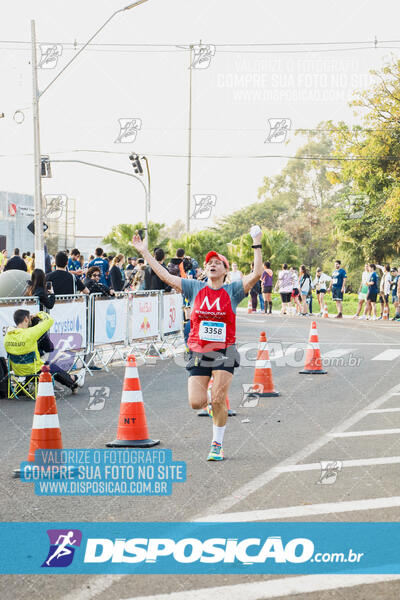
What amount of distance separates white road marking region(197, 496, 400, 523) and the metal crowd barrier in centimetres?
717

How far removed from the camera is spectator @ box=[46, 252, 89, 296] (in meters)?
14.1

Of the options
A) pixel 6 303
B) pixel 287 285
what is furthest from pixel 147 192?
pixel 6 303

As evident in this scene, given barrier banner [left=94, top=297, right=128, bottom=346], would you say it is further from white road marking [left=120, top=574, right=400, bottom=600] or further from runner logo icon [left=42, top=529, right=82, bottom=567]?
white road marking [left=120, top=574, right=400, bottom=600]

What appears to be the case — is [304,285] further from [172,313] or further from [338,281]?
[172,313]

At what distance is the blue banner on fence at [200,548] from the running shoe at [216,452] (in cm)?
208

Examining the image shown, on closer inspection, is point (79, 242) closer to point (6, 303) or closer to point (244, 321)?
point (244, 321)

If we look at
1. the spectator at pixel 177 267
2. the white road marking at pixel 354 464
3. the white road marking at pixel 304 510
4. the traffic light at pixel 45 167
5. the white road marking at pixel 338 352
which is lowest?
the white road marking at pixel 338 352

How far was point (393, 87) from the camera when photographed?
40.6 metres

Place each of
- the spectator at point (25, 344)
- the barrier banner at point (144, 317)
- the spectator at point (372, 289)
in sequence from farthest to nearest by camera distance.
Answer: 1. the spectator at point (372, 289)
2. the barrier banner at point (144, 317)
3. the spectator at point (25, 344)

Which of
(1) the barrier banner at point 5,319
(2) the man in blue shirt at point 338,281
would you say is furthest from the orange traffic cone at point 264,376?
(2) the man in blue shirt at point 338,281

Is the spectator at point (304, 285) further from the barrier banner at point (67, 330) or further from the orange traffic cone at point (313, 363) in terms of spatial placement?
the barrier banner at point (67, 330)

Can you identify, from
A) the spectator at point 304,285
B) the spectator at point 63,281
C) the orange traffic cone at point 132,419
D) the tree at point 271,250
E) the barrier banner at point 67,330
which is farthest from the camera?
the tree at point 271,250

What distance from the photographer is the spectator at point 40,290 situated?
42.0ft

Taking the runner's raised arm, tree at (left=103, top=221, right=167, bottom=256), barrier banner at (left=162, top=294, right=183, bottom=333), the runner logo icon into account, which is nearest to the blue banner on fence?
the runner logo icon
